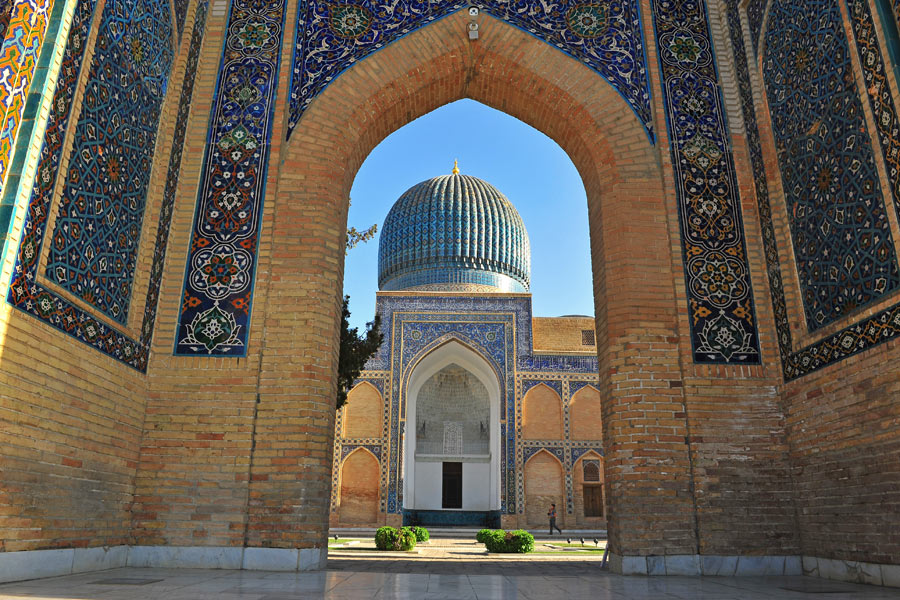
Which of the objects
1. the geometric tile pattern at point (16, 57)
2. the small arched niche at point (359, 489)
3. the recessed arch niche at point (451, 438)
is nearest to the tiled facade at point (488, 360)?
the small arched niche at point (359, 489)

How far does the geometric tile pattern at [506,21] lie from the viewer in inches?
203

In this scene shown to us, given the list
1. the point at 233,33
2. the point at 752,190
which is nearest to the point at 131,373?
the point at 233,33

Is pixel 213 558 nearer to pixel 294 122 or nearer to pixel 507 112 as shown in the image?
pixel 294 122

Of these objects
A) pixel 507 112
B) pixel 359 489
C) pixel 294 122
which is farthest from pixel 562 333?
pixel 294 122

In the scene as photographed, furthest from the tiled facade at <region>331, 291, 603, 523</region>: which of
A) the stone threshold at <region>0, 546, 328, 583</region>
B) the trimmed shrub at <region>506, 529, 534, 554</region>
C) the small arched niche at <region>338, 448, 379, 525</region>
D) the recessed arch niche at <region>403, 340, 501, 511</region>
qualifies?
the stone threshold at <region>0, 546, 328, 583</region>

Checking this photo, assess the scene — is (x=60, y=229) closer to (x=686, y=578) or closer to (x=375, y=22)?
(x=375, y=22)

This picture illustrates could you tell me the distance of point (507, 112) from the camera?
585cm

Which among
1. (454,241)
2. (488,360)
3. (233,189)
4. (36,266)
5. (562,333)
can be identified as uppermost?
(454,241)

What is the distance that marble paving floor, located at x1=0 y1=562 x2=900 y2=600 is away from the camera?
286 cm

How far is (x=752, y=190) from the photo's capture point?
16.1 feet

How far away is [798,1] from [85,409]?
15.7 feet

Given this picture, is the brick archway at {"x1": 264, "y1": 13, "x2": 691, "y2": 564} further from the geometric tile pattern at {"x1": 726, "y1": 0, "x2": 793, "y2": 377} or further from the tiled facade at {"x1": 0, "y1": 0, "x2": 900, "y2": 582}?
the geometric tile pattern at {"x1": 726, "y1": 0, "x2": 793, "y2": 377}

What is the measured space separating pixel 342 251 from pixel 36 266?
6.70 feet

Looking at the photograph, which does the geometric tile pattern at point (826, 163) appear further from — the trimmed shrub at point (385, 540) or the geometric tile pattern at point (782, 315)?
the trimmed shrub at point (385, 540)
